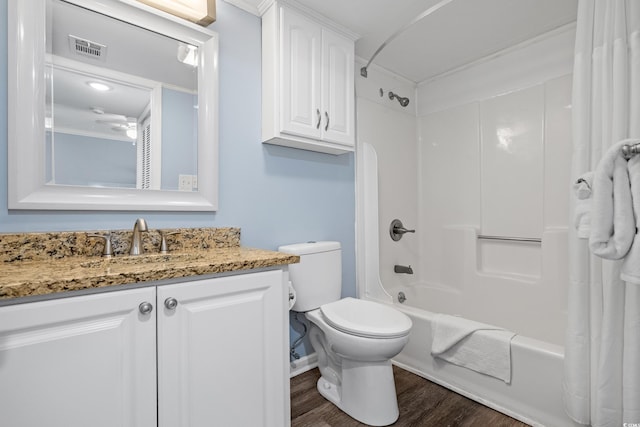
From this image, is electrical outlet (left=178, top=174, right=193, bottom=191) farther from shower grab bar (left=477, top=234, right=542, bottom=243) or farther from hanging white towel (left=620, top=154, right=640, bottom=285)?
shower grab bar (left=477, top=234, right=542, bottom=243)

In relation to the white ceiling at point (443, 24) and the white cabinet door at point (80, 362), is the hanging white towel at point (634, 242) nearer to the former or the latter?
the white ceiling at point (443, 24)

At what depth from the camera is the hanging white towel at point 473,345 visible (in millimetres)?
1556

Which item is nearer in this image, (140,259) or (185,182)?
(140,259)

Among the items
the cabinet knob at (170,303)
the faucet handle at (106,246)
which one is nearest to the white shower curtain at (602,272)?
the cabinet knob at (170,303)

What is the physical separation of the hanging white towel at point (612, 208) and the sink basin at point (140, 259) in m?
1.49

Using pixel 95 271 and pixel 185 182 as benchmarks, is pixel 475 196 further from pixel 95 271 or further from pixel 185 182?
pixel 95 271

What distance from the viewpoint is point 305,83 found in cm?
179

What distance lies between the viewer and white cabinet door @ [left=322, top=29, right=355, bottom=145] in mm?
1890

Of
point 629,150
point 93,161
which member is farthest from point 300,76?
point 629,150

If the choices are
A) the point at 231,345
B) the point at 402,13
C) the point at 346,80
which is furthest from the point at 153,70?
the point at 402,13

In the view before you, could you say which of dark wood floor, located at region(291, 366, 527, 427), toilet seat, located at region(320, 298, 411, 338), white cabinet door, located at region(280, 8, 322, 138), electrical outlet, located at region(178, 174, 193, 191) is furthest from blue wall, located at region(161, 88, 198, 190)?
dark wood floor, located at region(291, 366, 527, 427)

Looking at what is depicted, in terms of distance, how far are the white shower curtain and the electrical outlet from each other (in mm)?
1756

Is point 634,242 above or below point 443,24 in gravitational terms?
below

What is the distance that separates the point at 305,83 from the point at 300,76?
0.05 meters
